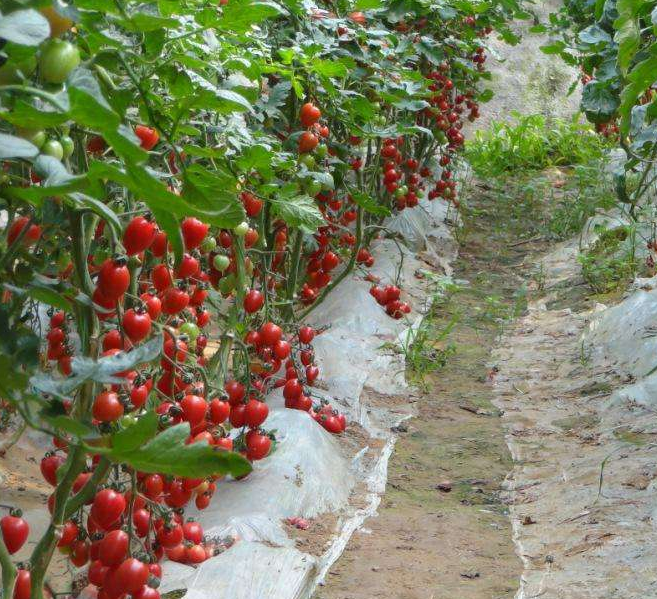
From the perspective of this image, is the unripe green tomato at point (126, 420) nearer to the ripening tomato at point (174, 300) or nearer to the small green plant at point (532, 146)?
the ripening tomato at point (174, 300)

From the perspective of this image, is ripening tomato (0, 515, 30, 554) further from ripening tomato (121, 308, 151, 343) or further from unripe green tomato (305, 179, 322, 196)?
unripe green tomato (305, 179, 322, 196)

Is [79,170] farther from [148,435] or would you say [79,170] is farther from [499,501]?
[499,501]

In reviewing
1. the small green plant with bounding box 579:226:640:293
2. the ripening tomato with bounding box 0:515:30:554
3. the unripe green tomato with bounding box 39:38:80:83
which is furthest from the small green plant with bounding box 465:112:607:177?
the unripe green tomato with bounding box 39:38:80:83

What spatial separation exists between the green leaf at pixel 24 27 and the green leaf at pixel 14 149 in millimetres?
80

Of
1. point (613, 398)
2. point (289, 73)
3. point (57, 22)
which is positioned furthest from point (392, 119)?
point (57, 22)

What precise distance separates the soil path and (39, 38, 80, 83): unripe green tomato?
157 centimetres

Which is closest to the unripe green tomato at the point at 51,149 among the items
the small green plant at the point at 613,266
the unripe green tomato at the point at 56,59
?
the unripe green tomato at the point at 56,59

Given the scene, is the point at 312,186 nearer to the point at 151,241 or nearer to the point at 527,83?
the point at 151,241

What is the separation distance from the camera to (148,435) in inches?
27.8

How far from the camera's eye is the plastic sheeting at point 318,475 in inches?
76.7

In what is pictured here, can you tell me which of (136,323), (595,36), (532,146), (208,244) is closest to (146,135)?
(136,323)

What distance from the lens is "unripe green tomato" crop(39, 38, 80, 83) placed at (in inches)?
31.2

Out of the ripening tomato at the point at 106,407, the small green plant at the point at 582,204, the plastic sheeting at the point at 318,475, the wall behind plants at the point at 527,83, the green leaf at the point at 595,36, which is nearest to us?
the ripening tomato at the point at 106,407

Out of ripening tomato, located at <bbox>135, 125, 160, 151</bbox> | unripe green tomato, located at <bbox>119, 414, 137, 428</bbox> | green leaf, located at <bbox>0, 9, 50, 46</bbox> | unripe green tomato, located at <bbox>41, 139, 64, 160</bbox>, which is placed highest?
ripening tomato, located at <bbox>135, 125, 160, 151</bbox>
